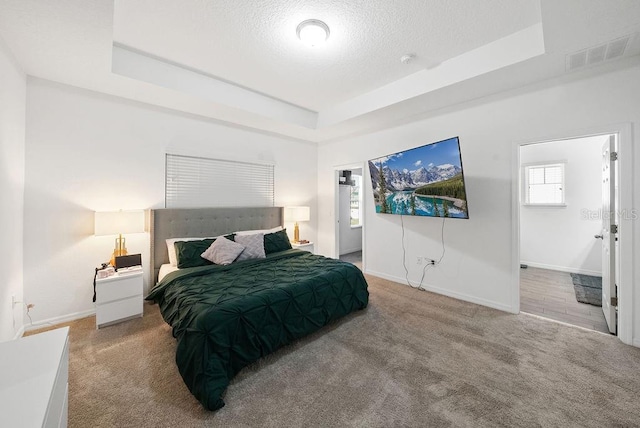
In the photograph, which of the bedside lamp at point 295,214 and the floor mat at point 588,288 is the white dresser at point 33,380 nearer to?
the bedside lamp at point 295,214

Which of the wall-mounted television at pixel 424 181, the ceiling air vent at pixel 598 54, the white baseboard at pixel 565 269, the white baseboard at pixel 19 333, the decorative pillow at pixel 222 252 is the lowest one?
the white baseboard at pixel 19 333

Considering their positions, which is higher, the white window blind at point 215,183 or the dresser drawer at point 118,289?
the white window blind at point 215,183

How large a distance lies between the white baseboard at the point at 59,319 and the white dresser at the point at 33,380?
2152 mm

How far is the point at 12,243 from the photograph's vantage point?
2.32 meters

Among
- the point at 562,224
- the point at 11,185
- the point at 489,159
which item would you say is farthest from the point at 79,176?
the point at 562,224

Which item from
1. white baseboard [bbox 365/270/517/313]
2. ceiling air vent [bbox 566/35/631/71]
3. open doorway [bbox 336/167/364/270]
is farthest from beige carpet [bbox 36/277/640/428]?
open doorway [bbox 336/167/364/270]

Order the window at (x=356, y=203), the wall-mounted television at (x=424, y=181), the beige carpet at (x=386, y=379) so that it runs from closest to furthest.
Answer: the beige carpet at (x=386, y=379)
the wall-mounted television at (x=424, y=181)
the window at (x=356, y=203)

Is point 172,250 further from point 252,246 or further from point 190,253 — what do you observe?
point 252,246

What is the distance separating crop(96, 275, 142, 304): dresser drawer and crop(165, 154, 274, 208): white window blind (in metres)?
1.17

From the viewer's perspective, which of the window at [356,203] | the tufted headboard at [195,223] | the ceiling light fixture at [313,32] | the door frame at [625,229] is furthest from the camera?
the window at [356,203]

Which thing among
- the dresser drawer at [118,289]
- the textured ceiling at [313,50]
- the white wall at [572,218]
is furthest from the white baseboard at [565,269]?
the dresser drawer at [118,289]

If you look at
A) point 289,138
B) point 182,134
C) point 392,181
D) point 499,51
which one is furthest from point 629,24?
point 182,134

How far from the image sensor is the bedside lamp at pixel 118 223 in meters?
2.72

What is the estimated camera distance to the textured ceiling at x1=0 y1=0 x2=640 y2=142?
1.93m
